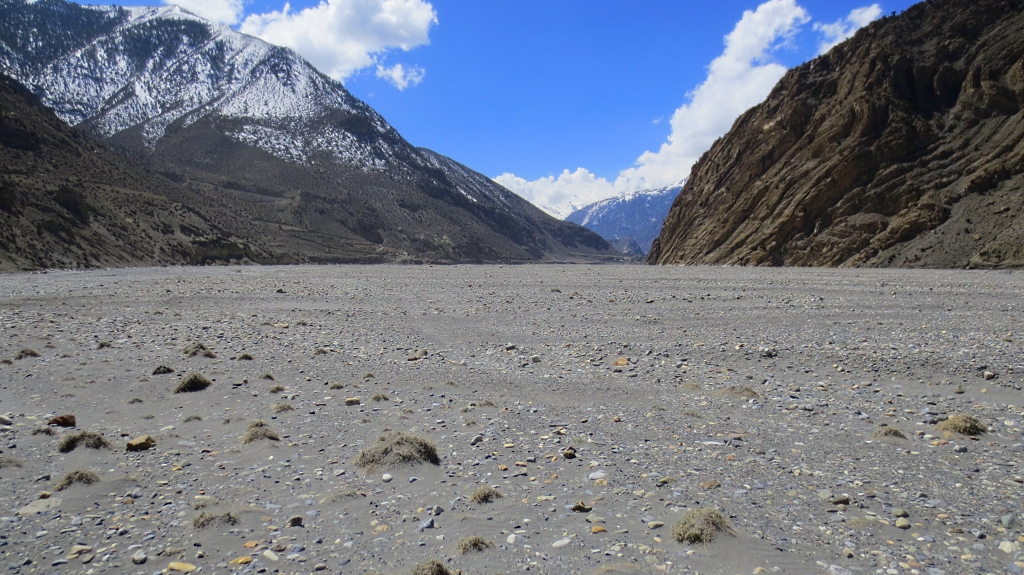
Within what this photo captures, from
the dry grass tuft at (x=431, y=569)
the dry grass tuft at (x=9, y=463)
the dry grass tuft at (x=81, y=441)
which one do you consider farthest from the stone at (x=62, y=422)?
the dry grass tuft at (x=431, y=569)

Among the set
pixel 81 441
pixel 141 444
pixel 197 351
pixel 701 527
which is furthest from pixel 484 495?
pixel 197 351

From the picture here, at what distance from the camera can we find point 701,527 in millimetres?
4215

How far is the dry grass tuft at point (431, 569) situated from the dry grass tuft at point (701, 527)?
177 centimetres

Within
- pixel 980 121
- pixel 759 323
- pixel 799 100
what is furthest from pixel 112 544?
pixel 799 100

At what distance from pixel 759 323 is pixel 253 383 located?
39.5 feet

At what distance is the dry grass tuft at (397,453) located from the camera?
5.70 metres

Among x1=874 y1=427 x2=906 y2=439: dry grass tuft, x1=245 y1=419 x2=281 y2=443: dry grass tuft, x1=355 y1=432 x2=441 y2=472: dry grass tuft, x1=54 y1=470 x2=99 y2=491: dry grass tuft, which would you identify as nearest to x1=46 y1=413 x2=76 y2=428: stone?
x1=54 y1=470 x2=99 y2=491: dry grass tuft

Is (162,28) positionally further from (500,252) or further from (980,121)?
(980,121)

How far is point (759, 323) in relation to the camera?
14.4 m

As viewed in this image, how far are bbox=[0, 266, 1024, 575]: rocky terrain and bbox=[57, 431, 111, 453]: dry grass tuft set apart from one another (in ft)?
0.09

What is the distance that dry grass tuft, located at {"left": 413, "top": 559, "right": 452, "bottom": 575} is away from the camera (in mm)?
3684

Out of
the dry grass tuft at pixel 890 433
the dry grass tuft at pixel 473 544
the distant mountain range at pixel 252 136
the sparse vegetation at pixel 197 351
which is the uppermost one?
the distant mountain range at pixel 252 136

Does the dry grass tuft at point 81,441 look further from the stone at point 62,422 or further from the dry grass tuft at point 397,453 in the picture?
the dry grass tuft at point 397,453

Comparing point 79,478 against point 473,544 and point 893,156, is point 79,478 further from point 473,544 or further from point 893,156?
point 893,156
